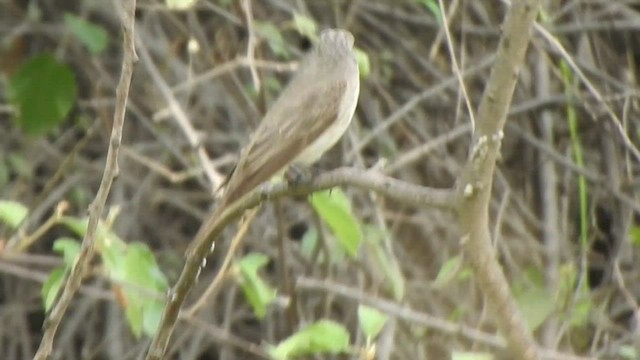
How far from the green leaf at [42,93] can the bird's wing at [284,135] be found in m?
0.93

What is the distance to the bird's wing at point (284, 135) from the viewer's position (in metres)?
2.88

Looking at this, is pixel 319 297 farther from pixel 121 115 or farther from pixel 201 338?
pixel 121 115

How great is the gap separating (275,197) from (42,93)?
5.65ft

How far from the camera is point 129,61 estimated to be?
1865 millimetres

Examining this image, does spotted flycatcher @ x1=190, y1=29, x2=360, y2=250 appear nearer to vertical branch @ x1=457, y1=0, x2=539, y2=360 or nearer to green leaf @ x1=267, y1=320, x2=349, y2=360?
green leaf @ x1=267, y1=320, x2=349, y2=360

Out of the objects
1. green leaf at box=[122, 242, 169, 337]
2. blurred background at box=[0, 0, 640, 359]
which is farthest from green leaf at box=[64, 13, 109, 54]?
green leaf at box=[122, 242, 169, 337]

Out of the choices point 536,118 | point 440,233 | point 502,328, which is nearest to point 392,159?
point 440,233

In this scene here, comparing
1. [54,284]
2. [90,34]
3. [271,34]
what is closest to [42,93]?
[90,34]

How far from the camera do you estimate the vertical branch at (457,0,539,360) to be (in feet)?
5.86

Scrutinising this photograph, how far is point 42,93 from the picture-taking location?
3.96 m

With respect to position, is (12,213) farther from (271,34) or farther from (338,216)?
(271,34)

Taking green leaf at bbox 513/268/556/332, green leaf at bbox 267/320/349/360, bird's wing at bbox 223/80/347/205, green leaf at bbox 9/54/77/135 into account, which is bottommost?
green leaf at bbox 513/268/556/332

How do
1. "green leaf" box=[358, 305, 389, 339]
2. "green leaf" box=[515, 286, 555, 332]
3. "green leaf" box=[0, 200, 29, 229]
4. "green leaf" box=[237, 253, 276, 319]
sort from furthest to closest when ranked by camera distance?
"green leaf" box=[515, 286, 555, 332] < "green leaf" box=[237, 253, 276, 319] < "green leaf" box=[0, 200, 29, 229] < "green leaf" box=[358, 305, 389, 339]

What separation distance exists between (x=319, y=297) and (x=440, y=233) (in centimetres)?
A: 51
